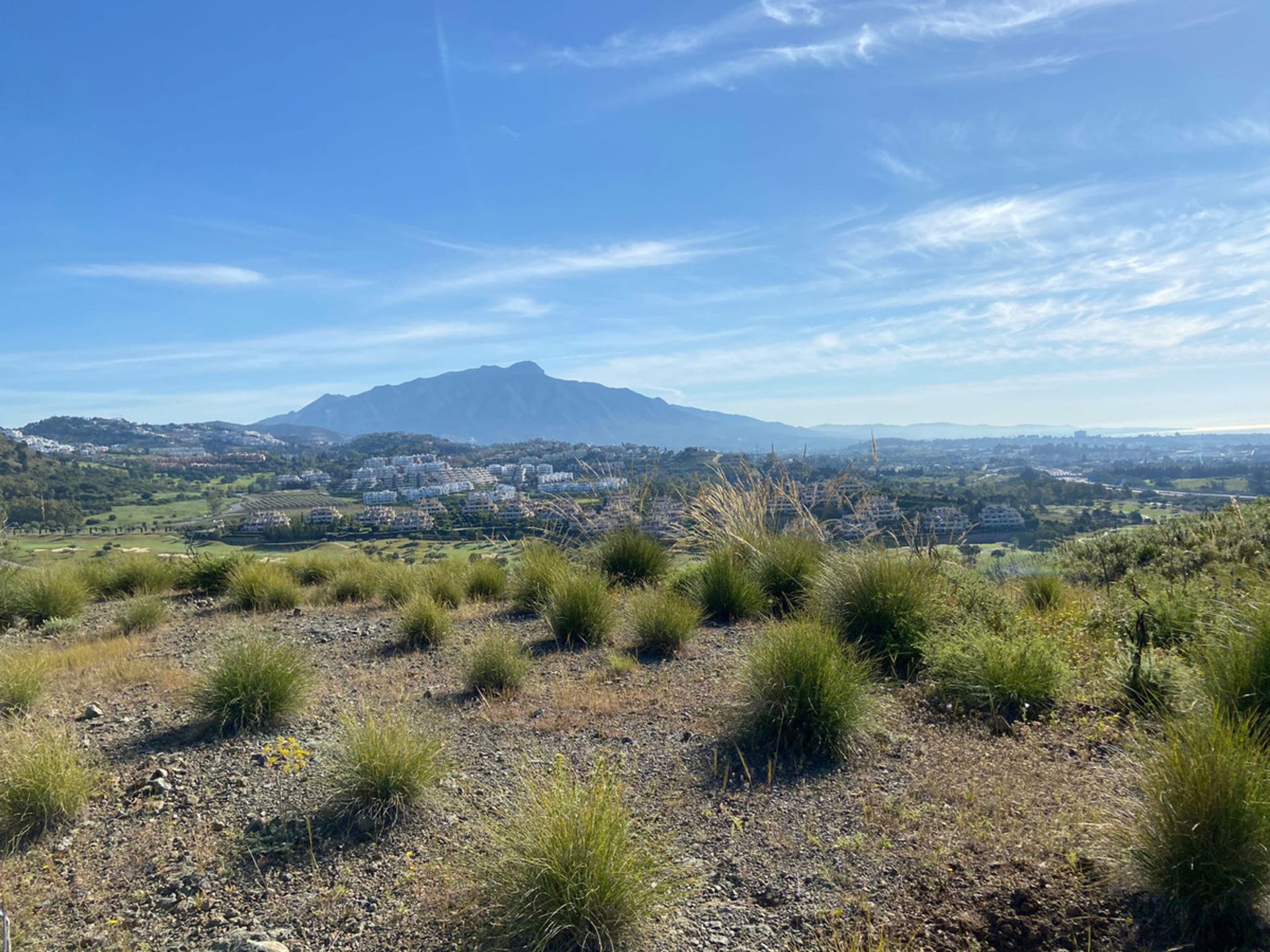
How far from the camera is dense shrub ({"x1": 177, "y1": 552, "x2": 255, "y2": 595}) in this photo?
8.84m

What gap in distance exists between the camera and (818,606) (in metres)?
5.29

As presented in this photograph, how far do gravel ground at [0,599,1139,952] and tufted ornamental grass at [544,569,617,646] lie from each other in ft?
4.66

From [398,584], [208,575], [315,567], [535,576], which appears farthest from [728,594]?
[208,575]

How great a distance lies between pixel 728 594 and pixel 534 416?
91.1m

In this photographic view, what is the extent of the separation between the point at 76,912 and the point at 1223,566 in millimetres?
7455

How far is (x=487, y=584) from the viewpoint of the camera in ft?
26.7

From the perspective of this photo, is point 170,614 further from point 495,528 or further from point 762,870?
point 762,870

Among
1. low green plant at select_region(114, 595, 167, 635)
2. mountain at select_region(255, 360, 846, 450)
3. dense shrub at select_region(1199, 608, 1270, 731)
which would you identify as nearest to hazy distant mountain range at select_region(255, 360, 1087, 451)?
mountain at select_region(255, 360, 846, 450)

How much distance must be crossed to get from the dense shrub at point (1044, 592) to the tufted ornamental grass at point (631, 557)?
3.50m

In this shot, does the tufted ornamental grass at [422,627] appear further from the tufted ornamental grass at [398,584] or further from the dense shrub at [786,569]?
the dense shrub at [786,569]

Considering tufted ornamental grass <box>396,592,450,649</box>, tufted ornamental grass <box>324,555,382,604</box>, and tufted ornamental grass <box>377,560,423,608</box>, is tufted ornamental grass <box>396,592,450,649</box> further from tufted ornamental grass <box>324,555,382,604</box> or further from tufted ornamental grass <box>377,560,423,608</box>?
tufted ornamental grass <box>324,555,382,604</box>

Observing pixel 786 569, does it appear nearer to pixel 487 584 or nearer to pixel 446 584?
pixel 487 584

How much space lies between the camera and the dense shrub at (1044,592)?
591 centimetres

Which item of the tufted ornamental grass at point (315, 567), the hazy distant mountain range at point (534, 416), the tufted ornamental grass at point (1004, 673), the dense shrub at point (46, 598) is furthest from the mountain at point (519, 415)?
the tufted ornamental grass at point (1004, 673)
